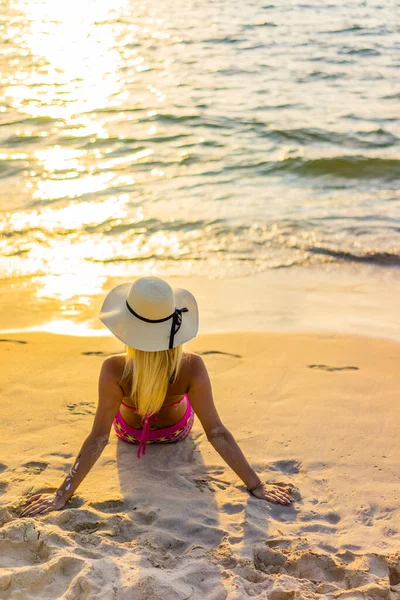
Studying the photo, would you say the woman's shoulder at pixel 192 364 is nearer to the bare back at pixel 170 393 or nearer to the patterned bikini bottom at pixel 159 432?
the bare back at pixel 170 393

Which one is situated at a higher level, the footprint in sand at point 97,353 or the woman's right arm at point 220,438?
the woman's right arm at point 220,438

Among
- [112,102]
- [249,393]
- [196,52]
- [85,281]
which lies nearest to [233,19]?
[196,52]

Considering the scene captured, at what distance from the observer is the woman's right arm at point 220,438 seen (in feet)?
11.1

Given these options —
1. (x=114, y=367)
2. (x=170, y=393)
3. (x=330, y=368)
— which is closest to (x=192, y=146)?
(x=330, y=368)

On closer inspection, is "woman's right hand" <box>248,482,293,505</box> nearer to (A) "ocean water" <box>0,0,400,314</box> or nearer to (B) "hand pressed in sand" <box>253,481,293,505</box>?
(B) "hand pressed in sand" <box>253,481,293,505</box>

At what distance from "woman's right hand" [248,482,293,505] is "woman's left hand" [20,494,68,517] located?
95cm

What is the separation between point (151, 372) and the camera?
10.5 ft

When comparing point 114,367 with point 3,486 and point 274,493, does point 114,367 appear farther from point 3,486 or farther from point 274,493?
point 274,493

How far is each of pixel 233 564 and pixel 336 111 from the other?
10093 millimetres

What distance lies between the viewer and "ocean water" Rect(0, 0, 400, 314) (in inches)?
283

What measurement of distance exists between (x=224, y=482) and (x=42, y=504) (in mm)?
932

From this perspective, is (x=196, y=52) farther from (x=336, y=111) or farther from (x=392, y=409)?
(x=392, y=409)

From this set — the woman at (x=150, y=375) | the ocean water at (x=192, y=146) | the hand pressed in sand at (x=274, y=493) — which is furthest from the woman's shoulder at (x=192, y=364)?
the ocean water at (x=192, y=146)

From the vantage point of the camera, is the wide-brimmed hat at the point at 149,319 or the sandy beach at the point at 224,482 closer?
the sandy beach at the point at 224,482
